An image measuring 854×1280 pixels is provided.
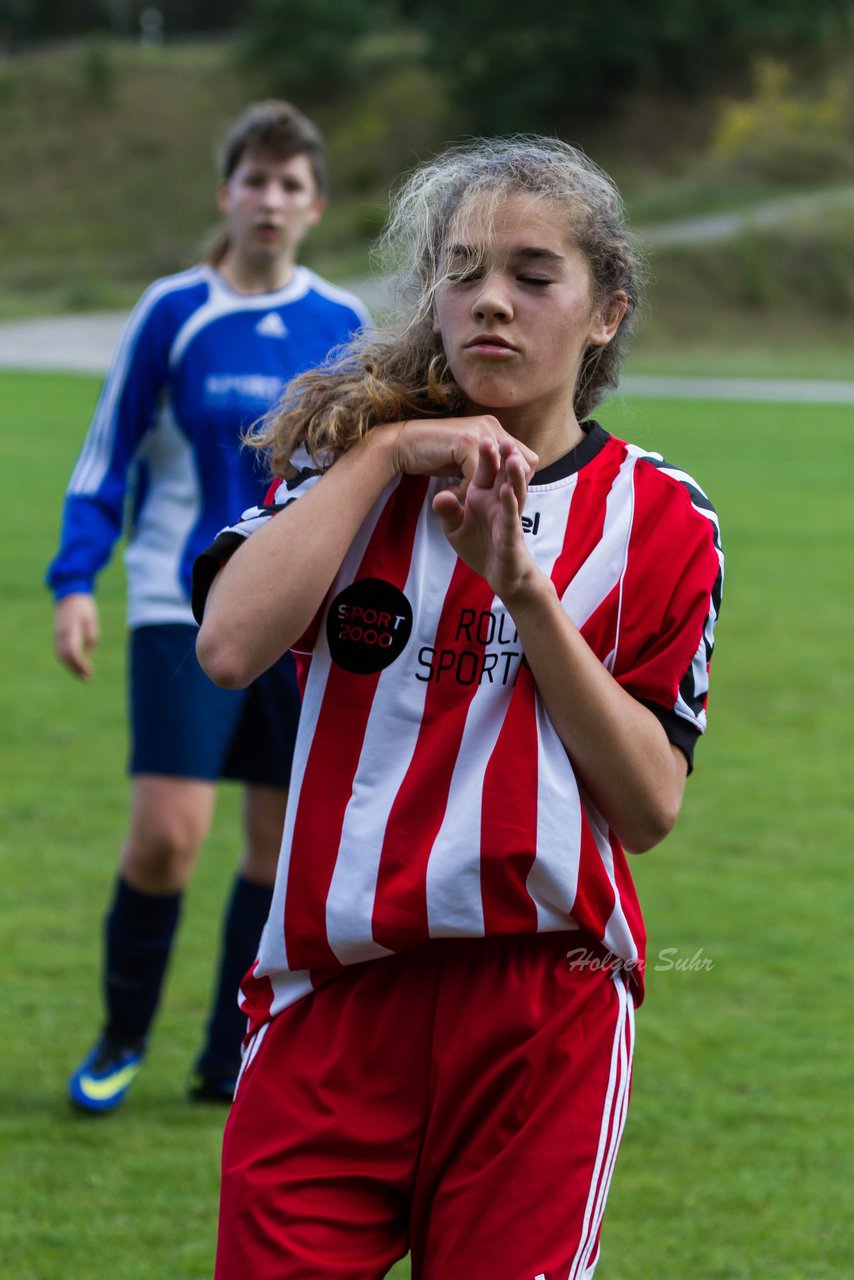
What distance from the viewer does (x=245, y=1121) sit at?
6.66 feet

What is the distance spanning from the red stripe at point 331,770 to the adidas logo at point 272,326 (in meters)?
2.13

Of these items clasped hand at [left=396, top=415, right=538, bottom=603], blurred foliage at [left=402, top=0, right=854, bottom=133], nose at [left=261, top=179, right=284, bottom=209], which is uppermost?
blurred foliage at [left=402, top=0, right=854, bottom=133]

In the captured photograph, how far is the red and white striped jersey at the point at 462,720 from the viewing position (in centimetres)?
197

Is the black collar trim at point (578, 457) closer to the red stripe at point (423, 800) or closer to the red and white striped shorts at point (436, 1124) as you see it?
the red stripe at point (423, 800)

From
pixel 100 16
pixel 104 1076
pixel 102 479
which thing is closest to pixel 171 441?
pixel 102 479

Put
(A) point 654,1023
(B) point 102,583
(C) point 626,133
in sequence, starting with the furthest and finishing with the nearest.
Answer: (C) point 626,133
(B) point 102,583
(A) point 654,1023

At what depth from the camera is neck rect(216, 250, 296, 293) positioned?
4203 millimetres

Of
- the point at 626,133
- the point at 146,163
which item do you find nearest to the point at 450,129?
the point at 626,133

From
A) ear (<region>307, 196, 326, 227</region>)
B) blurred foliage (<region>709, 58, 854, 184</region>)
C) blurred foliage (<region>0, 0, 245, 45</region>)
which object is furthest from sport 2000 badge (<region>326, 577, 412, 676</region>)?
blurred foliage (<region>0, 0, 245, 45</region>)

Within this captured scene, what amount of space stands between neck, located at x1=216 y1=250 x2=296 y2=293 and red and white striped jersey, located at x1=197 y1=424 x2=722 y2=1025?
7.25 ft

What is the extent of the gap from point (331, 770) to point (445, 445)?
1.42ft

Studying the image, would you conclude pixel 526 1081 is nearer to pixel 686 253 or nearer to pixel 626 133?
pixel 686 253

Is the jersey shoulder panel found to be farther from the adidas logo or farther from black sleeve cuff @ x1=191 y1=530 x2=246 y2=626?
black sleeve cuff @ x1=191 y1=530 x2=246 y2=626

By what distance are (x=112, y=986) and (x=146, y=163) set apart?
71.6m
